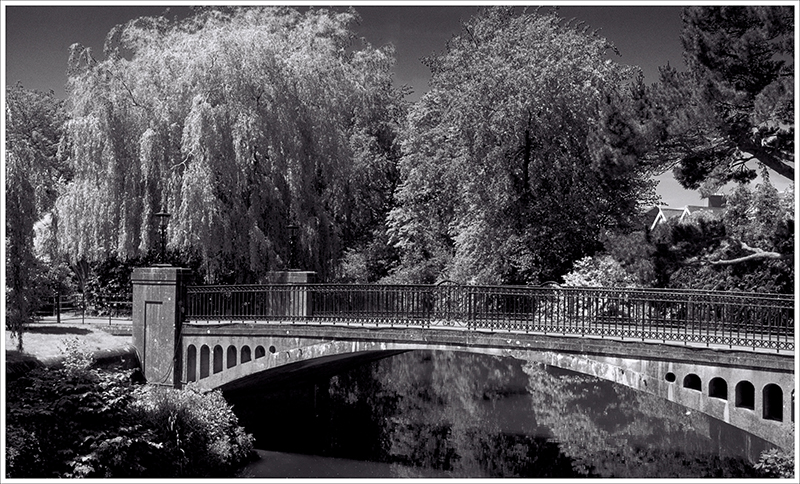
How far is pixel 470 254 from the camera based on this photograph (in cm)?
2839

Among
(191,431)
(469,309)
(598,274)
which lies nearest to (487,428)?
(598,274)

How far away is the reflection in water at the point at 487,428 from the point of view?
62.5 feet

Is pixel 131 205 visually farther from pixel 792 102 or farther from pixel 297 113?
pixel 792 102

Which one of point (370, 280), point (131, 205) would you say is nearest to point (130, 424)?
point (131, 205)

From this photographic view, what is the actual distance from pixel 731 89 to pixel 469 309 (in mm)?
6481

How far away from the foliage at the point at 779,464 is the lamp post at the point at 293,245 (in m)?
13.0

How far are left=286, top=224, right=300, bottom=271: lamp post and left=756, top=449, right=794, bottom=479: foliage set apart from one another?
13021 mm

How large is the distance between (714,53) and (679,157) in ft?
Result: 7.83

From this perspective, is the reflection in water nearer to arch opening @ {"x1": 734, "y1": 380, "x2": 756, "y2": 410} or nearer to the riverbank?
the riverbank

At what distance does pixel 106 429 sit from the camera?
1580cm

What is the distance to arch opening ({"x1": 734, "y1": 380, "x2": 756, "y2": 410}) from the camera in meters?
14.0

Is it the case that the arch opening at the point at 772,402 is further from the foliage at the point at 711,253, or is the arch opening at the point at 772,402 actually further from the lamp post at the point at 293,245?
the lamp post at the point at 293,245

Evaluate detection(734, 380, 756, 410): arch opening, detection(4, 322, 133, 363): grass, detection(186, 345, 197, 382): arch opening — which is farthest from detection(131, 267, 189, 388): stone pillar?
detection(734, 380, 756, 410): arch opening

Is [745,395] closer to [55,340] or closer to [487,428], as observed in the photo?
[487,428]
